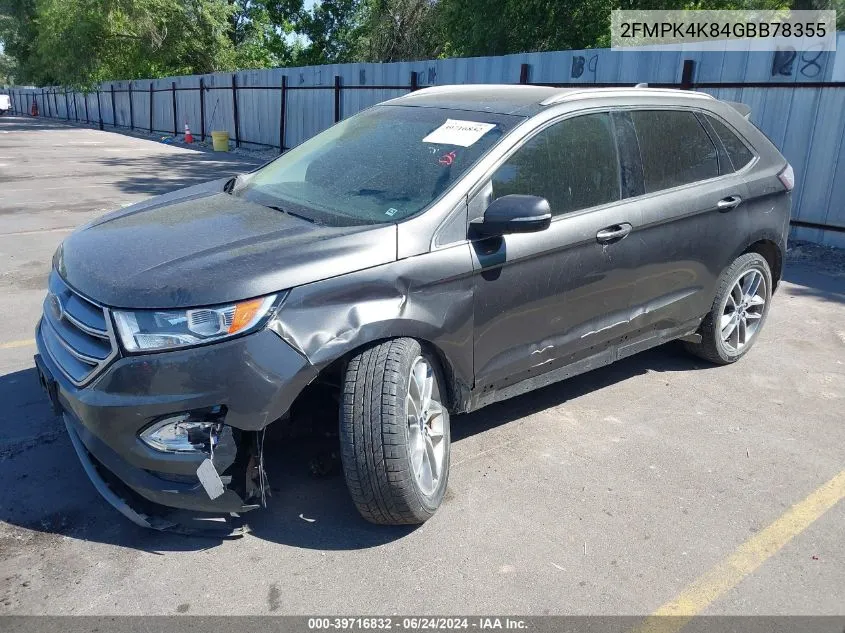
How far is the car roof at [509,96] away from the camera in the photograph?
3.70 metres

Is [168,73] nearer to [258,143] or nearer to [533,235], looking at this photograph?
[258,143]

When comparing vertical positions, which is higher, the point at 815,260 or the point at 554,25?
the point at 554,25

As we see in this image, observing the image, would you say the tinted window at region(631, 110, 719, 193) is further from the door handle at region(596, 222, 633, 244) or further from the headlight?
the headlight

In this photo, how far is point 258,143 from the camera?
21.5 m

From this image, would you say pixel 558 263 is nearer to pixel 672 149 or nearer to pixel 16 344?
pixel 672 149

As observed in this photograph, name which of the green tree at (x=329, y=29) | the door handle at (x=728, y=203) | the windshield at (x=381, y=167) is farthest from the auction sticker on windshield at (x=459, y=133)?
the green tree at (x=329, y=29)

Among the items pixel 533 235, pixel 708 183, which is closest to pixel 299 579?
pixel 533 235

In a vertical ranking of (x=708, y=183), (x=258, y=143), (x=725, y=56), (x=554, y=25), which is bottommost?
(x=258, y=143)

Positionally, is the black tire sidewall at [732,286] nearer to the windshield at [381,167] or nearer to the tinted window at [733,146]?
the tinted window at [733,146]

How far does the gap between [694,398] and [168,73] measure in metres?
39.9

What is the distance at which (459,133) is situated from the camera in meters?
3.58

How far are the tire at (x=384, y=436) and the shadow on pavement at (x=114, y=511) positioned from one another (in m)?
0.22

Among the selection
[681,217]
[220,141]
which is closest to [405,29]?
[220,141]

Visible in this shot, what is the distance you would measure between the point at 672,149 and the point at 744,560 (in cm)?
229
